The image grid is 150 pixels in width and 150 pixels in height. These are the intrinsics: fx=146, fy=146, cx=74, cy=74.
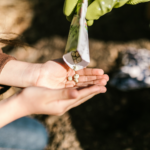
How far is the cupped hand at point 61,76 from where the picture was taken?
932 millimetres

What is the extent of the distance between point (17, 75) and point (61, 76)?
11.3 inches

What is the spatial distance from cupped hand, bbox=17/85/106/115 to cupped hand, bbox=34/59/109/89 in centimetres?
16

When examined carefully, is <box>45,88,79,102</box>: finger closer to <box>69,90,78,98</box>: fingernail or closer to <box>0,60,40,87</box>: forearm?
<box>69,90,78,98</box>: fingernail

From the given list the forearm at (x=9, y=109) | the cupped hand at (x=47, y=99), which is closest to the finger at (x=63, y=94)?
the cupped hand at (x=47, y=99)

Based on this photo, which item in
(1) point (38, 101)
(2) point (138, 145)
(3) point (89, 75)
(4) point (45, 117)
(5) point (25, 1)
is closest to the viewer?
(1) point (38, 101)

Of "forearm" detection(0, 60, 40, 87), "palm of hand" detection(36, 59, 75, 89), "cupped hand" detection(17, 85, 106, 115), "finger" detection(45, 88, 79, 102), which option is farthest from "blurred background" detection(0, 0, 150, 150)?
"finger" detection(45, 88, 79, 102)

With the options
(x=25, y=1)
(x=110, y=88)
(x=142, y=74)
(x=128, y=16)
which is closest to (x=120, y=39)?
(x=128, y=16)

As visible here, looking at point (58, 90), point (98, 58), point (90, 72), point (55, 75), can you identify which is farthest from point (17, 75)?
point (98, 58)

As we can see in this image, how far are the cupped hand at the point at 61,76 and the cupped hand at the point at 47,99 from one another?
6.1 inches

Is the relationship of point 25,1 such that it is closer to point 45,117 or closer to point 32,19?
point 32,19

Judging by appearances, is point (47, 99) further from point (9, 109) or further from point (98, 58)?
point (98, 58)

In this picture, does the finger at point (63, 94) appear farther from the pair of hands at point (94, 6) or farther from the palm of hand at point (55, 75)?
the pair of hands at point (94, 6)

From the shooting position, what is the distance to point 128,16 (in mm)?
2033

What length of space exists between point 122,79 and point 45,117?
0.95 meters
